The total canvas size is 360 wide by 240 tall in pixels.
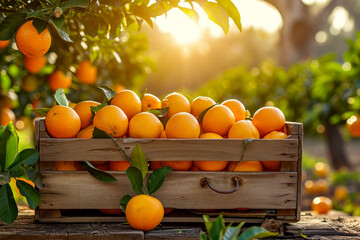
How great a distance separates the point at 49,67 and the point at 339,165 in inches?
204

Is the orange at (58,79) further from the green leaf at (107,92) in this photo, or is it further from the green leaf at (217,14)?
the green leaf at (217,14)

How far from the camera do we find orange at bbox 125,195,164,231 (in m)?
1.25

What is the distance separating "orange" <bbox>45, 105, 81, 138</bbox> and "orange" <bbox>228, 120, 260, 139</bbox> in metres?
0.53

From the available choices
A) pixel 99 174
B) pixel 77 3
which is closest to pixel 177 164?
pixel 99 174

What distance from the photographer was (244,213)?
1.42 meters

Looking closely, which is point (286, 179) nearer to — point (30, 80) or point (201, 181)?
point (201, 181)

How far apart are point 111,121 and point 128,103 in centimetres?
15

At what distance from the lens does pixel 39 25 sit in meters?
1.25

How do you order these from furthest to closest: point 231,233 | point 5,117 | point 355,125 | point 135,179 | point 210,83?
point 210,83
point 355,125
point 5,117
point 135,179
point 231,233

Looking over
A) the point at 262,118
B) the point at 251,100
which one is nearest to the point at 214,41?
the point at 251,100

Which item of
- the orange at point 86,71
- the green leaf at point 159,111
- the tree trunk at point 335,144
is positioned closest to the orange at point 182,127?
the green leaf at point 159,111

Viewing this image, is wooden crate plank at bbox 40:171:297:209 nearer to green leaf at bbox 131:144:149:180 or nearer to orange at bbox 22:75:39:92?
green leaf at bbox 131:144:149:180

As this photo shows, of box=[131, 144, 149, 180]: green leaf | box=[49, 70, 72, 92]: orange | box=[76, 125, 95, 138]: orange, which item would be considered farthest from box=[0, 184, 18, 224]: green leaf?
box=[49, 70, 72, 92]: orange

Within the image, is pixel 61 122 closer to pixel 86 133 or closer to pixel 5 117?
pixel 86 133
